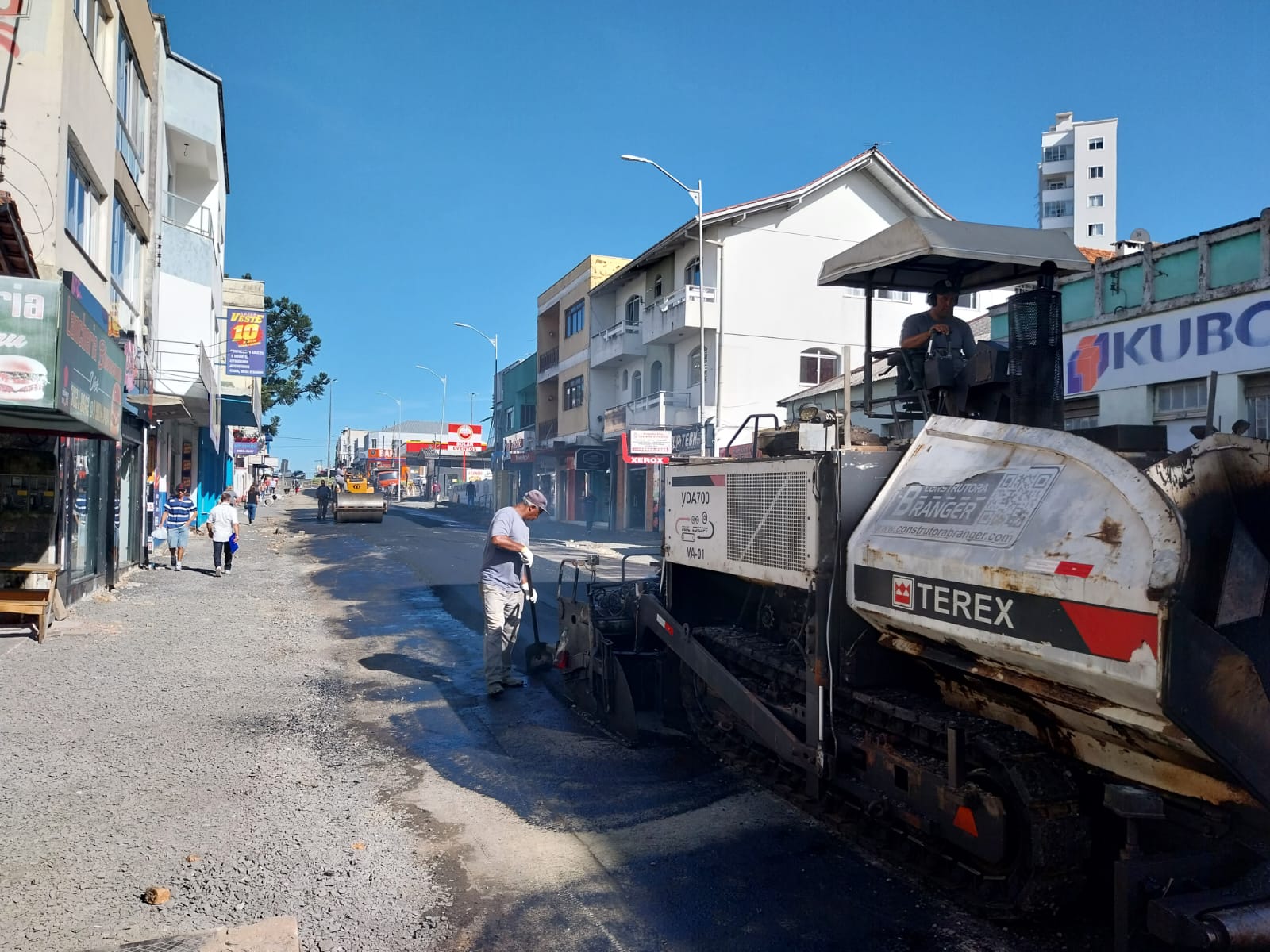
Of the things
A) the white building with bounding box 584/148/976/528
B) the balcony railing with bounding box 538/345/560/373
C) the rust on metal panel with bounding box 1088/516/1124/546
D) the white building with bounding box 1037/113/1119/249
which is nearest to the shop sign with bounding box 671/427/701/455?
the white building with bounding box 584/148/976/528

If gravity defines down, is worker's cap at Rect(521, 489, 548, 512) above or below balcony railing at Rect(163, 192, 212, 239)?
below

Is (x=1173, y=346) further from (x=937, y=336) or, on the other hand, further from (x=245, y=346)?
(x=245, y=346)

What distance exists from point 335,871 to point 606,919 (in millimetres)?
1338

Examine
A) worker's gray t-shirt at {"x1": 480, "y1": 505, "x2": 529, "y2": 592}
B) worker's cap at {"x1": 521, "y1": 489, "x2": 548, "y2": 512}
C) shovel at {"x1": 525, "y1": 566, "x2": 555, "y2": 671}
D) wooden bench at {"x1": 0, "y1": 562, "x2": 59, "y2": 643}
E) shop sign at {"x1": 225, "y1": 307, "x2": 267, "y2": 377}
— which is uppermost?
shop sign at {"x1": 225, "y1": 307, "x2": 267, "y2": 377}

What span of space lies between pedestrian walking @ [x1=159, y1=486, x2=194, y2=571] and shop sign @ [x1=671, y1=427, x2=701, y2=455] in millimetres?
14819

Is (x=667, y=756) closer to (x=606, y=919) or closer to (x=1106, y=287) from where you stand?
(x=606, y=919)

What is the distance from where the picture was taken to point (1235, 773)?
2814mm

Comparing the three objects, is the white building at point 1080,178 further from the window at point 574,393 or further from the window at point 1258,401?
the window at point 1258,401

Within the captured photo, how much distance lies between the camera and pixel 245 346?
82.3ft

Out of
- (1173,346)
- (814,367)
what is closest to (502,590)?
(1173,346)

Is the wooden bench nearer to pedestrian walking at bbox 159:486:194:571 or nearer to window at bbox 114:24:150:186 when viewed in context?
pedestrian walking at bbox 159:486:194:571

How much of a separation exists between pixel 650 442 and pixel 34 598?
1939 cm

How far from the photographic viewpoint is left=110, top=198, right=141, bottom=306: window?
596 inches

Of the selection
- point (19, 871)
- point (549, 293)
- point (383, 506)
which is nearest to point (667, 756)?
point (19, 871)
